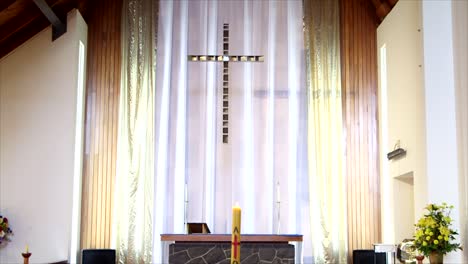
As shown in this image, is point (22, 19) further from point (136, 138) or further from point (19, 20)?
point (136, 138)

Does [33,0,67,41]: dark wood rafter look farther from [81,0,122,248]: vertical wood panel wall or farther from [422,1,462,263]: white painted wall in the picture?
[422,1,462,263]: white painted wall

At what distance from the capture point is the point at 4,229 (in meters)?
9.27

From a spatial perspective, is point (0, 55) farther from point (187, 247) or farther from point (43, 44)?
point (187, 247)

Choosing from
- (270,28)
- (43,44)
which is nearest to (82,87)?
(43,44)

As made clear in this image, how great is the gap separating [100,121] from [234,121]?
6.09ft

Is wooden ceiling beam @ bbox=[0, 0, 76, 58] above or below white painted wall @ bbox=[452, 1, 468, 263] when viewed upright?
above

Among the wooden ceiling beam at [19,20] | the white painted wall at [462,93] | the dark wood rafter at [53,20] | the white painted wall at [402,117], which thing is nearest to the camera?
the white painted wall at [462,93]

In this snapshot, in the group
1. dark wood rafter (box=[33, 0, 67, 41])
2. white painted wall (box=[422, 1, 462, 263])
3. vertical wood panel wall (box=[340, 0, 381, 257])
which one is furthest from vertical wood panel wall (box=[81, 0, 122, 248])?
white painted wall (box=[422, 1, 462, 263])

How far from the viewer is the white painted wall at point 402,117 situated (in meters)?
8.34

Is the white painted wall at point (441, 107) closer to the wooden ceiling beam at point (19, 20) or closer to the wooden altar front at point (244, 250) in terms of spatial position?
the wooden altar front at point (244, 250)

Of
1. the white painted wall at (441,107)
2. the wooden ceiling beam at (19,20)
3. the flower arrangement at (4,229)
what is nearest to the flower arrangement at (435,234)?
the white painted wall at (441,107)

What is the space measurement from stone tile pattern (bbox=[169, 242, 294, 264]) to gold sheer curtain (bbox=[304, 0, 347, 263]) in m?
3.40

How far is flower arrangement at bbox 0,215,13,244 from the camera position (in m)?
9.20

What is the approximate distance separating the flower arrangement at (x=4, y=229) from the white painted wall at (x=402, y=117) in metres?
4.86
